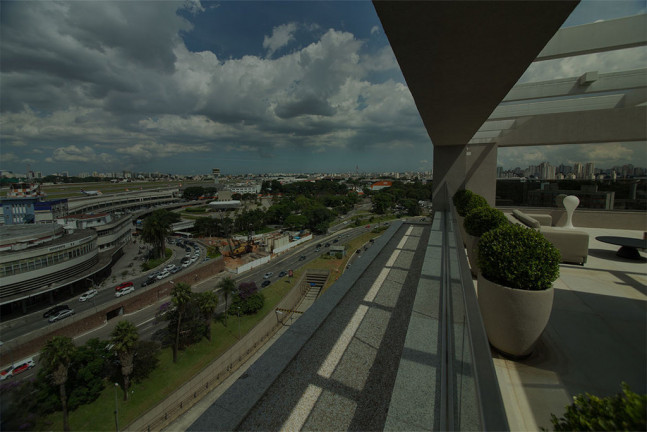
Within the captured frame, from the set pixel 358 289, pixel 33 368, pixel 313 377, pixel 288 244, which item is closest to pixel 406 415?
pixel 313 377

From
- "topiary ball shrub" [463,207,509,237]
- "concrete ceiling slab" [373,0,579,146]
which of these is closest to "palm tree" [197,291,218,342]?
"topiary ball shrub" [463,207,509,237]

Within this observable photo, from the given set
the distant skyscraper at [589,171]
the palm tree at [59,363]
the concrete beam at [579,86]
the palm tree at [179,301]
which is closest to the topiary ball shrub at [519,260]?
the concrete beam at [579,86]

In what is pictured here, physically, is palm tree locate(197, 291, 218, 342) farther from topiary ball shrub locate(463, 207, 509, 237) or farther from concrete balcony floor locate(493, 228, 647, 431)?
concrete balcony floor locate(493, 228, 647, 431)

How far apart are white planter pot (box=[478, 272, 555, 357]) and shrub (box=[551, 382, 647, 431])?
4.69 ft

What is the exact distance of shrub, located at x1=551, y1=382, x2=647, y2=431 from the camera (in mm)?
803

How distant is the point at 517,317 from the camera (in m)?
2.27

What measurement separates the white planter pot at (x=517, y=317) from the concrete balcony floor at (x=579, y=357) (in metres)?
0.18

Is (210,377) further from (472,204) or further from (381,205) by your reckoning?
(381,205)

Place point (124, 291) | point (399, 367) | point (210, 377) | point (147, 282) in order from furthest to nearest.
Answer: point (147, 282) < point (124, 291) < point (210, 377) < point (399, 367)

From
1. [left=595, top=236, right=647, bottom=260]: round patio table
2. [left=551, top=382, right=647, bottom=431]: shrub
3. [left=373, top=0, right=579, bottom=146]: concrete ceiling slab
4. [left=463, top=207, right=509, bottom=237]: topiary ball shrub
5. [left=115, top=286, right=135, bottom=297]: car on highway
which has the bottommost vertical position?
[left=115, top=286, right=135, bottom=297]: car on highway

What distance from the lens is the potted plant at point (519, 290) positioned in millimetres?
2262

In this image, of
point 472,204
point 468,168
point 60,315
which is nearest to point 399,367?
point 472,204

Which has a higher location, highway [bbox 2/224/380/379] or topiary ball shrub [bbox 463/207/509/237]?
topiary ball shrub [bbox 463/207/509/237]

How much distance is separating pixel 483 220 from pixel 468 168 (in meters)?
7.11
